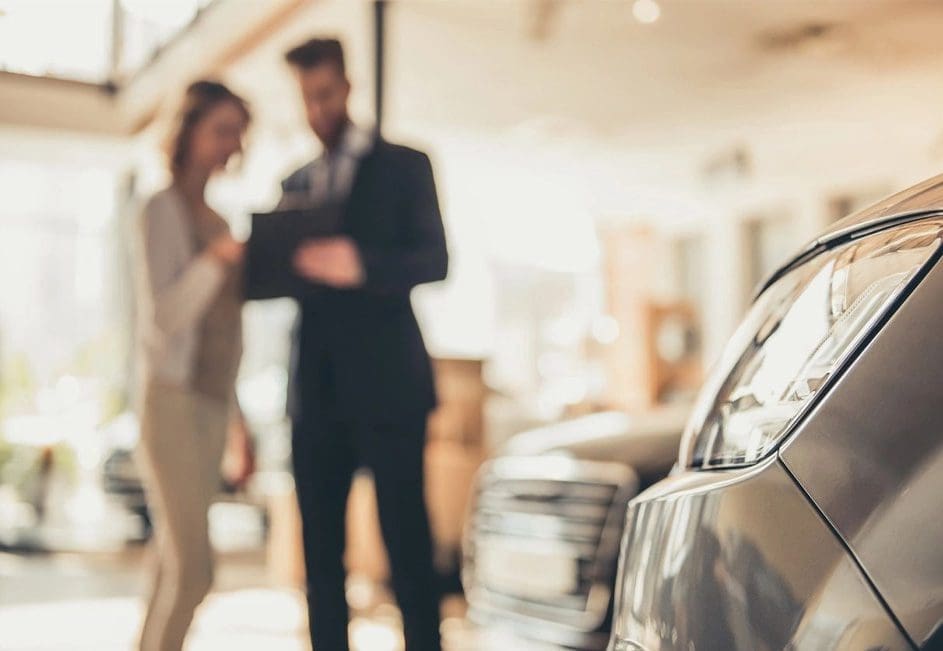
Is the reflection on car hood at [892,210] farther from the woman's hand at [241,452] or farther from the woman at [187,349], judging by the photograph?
the woman's hand at [241,452]

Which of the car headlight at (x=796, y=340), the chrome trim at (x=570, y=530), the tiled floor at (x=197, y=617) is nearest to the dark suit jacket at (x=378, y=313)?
the chrome trim at (x=570, y=530)

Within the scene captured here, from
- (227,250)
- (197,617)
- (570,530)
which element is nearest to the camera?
(227,250)

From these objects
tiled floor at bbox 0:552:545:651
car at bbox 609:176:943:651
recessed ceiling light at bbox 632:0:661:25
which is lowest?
tiled floor at bbox 0:552:545:651

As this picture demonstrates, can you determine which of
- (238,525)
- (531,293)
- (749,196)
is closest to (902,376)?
(238,525)

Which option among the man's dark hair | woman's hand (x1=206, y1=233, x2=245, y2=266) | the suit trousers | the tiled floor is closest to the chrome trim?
the tiled floor

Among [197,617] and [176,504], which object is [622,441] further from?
[197,617]

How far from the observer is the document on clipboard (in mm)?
2014

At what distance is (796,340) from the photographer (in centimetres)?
103

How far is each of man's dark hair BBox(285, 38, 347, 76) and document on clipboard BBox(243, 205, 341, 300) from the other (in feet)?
0.91

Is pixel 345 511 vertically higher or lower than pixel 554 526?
higher

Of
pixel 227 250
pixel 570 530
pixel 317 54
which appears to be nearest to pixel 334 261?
pixel 227 250

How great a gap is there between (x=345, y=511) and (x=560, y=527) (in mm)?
654

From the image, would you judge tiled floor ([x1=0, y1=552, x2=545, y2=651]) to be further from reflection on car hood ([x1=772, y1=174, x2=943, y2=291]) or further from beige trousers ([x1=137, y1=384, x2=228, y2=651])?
reflection on car hood ([x1=772, y1=174, x2=943, y2=291])

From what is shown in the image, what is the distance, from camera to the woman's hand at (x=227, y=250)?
2062mm
